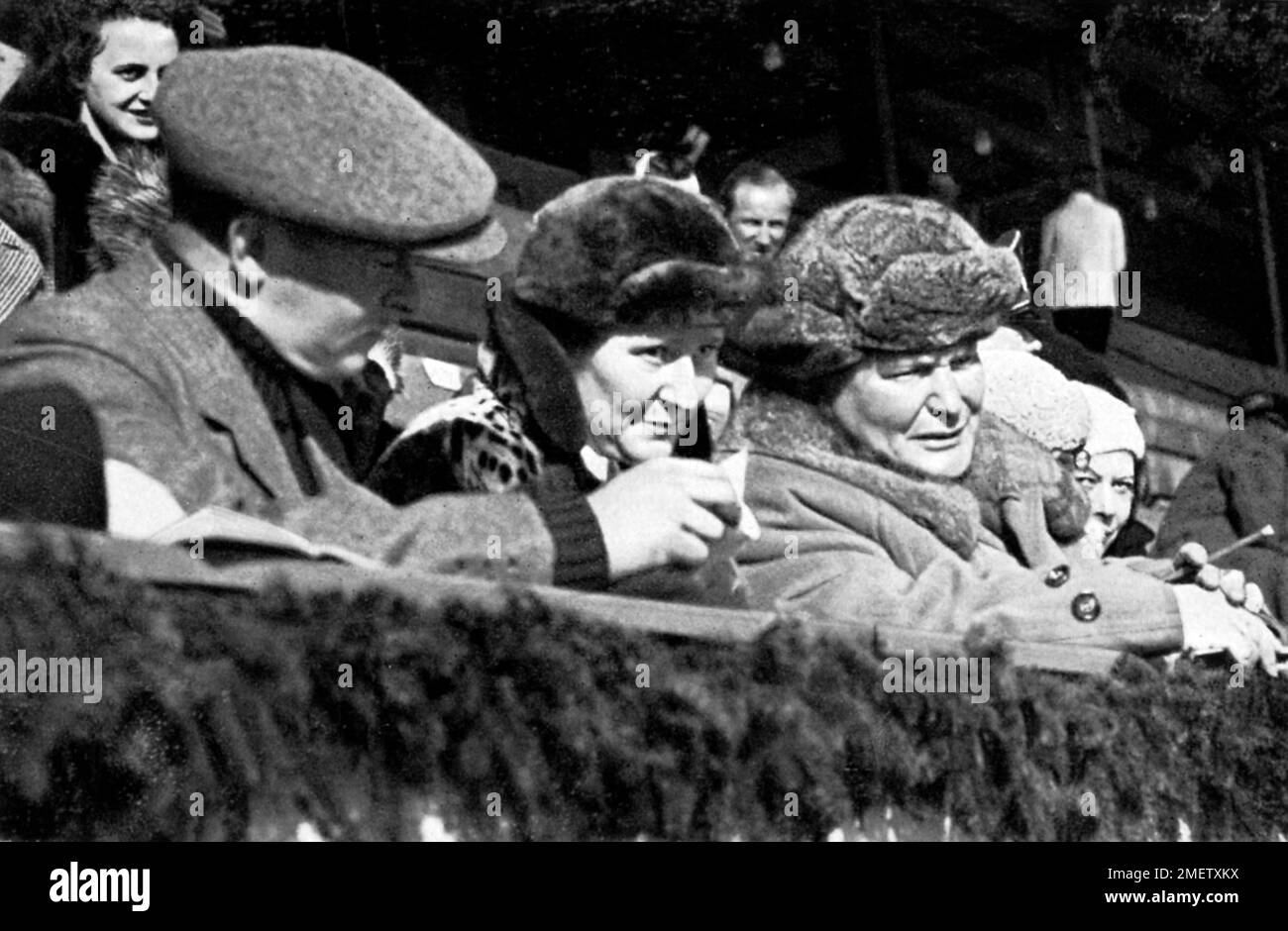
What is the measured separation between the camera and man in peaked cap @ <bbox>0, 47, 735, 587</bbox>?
4.89 metres

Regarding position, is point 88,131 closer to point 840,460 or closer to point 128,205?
point 128,205

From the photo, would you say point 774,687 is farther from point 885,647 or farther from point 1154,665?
point 1154,665

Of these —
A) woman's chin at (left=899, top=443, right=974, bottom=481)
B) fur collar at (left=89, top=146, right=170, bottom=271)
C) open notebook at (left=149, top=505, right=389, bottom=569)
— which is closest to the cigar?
woman's chin at (left=899, top=443, right=974, bottom=481)

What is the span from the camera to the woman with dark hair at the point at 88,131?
16.4 ft

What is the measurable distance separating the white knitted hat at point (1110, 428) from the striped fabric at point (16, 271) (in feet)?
7.63

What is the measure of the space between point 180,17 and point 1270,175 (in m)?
2.53

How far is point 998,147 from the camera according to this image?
20.2ft

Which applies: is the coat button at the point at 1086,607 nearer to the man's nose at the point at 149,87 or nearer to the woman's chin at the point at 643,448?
the woman's chin at the point at 643,448

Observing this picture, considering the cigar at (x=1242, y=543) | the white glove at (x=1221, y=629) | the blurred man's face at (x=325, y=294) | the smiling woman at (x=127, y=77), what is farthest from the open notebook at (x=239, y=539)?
the cigar at (x=1242, y=543)

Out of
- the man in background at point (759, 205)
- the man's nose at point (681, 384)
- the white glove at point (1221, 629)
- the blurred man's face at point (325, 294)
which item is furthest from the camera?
the white glove at point (1221, 629)

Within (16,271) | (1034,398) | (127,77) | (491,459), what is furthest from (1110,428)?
(16,271)

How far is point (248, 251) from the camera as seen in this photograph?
5.08 meters
